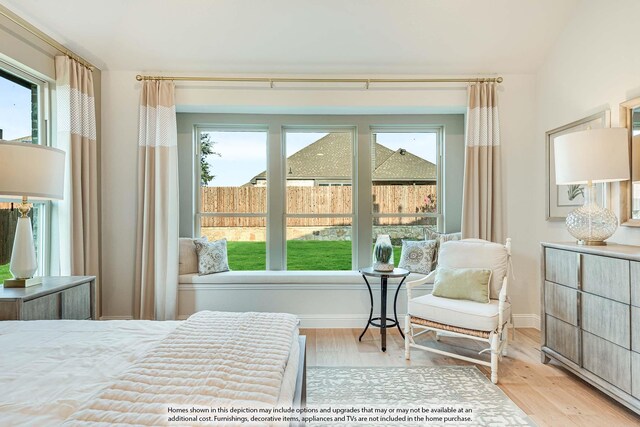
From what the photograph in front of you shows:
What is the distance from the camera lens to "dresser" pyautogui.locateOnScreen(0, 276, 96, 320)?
1.98 m

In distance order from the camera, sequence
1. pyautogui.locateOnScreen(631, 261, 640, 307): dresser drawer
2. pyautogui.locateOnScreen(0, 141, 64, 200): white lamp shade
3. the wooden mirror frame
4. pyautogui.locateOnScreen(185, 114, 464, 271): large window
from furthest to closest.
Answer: pyautogui.locateOnScreen(185, 114, 464, 271): large window
the wooden mirror frame
pyautogui.locateOnScreen(0, 141, 64, 200): white lamp shade
pyautogui.locateOnScreen(631, 261, 640, 307): dresser drawer

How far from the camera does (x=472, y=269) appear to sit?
9.50ft

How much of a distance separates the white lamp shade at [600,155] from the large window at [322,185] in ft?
4.92

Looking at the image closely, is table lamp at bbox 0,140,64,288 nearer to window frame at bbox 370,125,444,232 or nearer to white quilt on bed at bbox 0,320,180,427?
white quilt on bed at bbox 0,320,180,427

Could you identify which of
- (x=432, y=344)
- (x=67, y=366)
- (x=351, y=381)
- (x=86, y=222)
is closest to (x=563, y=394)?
(x=432, y=344)

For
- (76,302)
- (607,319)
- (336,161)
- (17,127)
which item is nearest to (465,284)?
(607,319)

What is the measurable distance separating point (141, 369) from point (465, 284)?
8.11 feet

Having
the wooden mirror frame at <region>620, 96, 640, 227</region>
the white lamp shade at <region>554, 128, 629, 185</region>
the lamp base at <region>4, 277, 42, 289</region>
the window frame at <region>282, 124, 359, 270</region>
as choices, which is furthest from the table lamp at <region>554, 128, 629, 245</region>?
the lamp base at <region>4, 277, 42, 289</region>

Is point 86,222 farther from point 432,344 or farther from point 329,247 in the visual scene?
point 432,344

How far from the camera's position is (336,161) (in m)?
4.03

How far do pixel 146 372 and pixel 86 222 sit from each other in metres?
2.64

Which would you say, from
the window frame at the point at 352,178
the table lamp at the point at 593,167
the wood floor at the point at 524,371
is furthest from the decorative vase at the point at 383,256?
the table lamp at the point at 593,167

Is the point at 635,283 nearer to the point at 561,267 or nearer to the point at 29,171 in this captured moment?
the point at 561,267

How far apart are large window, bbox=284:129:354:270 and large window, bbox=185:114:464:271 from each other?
0.04 feet
